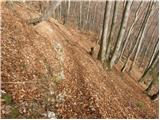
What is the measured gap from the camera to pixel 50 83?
10.3 meters

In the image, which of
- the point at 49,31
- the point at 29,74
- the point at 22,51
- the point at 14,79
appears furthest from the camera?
the point at 49,31

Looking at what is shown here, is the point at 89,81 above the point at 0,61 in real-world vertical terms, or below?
below

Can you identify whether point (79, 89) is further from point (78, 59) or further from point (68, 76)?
point (78, 59)

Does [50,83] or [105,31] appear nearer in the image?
[50,83]

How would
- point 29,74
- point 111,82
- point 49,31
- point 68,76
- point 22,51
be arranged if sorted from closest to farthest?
1. point 29,74
2. point 22,51
3. point 68,76
4. point 111,82
5. point 49,31

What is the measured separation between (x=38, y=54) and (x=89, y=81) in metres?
2.29

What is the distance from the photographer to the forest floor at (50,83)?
28.7 feet

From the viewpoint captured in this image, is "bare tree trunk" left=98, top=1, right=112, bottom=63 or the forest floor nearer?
the forest floor

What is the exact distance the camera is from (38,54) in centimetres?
1177

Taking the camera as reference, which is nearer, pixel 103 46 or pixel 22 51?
pixel 22 51

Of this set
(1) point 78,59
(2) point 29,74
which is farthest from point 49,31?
(2) point 29,74

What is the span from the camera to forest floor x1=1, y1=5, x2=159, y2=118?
28.7 feet

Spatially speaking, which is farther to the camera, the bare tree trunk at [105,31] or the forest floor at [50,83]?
the bare tree trunk at [105,31]

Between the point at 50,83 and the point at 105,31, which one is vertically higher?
the point at 105,31
